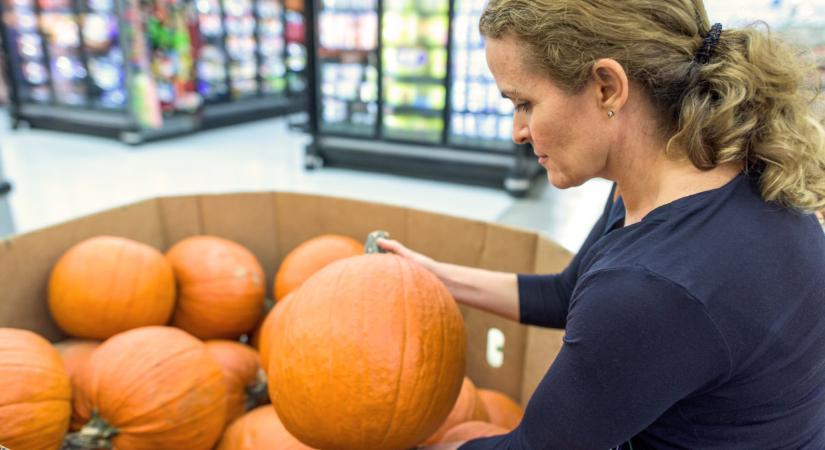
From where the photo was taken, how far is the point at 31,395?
0.97 meters

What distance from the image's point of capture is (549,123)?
0.74 m

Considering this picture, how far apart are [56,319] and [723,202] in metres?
1.48

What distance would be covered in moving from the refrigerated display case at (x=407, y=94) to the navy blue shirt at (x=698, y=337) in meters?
3.91

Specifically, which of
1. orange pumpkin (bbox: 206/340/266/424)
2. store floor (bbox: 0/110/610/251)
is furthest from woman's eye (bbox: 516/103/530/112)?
store floor (bbox: 0/110/610/251)

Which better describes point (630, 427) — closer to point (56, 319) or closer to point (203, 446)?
point (203, 446)

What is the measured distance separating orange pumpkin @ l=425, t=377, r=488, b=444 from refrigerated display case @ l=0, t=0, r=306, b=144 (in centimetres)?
560

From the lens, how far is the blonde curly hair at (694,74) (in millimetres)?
675

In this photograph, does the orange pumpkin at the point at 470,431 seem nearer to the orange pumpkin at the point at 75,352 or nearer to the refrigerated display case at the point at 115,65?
the orange pumpkin at the point at 75,352

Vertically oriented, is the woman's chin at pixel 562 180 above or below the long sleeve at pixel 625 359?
above

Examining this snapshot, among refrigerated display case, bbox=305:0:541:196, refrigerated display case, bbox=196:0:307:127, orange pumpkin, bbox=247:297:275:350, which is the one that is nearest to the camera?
orange pumpkin, bbox=247:297:275:350

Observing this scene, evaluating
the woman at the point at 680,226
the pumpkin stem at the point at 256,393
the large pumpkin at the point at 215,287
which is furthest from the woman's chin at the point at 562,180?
the large pumpkin at the point at 215,287

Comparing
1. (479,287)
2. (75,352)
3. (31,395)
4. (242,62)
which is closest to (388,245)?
(479,287)

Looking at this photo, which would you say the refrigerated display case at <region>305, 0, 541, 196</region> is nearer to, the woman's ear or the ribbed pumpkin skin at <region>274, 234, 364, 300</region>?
the ribbed pumpkin skin at <region>274, 234, 364, 300</region>

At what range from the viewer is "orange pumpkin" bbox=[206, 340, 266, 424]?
4.26 ft
